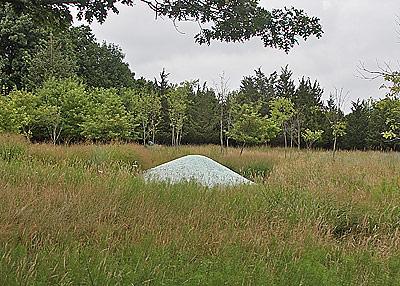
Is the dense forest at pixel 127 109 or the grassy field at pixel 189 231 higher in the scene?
the dense forest at pixel 127 109

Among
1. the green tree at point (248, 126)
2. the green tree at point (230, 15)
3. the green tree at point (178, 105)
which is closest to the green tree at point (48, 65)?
the green tree at point (178, 105)

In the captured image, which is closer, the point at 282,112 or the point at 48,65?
the point at 282,112

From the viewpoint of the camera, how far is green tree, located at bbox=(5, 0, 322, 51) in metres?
3.71

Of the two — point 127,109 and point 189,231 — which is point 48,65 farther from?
point 189,231

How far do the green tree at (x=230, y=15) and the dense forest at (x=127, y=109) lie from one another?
1484 centimetres

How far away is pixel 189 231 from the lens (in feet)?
14.8

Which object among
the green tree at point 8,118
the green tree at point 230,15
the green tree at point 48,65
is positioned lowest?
the green tree at point 8,118

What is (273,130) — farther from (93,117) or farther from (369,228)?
(369,228)

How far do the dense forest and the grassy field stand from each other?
494 inches

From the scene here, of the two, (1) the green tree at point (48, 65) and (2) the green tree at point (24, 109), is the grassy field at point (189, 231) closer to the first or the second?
(2) the green tree at point (24, 109)

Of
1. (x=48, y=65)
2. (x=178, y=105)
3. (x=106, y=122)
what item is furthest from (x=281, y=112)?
(x=48, y=65)

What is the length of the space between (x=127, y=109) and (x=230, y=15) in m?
24.5

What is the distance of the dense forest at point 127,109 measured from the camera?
21125 millimetres

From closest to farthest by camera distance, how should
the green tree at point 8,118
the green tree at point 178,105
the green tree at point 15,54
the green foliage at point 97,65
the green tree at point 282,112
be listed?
the green tree at point 8,118 < the green tree at point 282,112 < the green tree at point 178,105 < the green tree at point 15,54 < the green foliage at point 97,65
